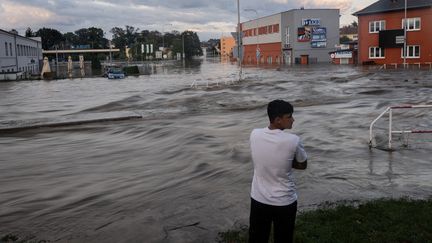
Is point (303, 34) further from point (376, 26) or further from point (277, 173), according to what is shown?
point (277, 173)

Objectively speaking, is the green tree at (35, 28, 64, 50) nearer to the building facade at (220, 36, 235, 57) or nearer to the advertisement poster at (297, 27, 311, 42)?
the building facade at (220, 36, 235, 57)

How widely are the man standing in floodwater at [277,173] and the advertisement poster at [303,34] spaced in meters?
93.4

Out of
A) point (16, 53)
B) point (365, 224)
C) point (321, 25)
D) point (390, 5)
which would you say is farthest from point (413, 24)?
point (365, 224)

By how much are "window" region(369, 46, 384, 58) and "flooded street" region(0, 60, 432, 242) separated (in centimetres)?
5029

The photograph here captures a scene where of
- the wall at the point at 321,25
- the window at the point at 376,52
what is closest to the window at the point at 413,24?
the window at the point at 376,52

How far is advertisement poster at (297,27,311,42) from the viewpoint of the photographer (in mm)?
95062

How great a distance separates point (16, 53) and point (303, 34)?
5236cm

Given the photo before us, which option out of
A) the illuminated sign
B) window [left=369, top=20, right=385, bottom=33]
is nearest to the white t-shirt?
window [left=369, top=20, right=385, bottom=33]

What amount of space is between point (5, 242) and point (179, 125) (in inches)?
499

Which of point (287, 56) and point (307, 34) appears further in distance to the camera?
point (287, 56)

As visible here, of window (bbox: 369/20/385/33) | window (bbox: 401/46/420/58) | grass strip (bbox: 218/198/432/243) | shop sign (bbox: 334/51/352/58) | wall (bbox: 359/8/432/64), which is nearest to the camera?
grass strip (bbox: 218/198/432/243)

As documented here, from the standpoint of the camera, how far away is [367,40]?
72.2m

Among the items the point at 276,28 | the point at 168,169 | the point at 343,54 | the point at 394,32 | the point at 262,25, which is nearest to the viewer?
the point at 168,169

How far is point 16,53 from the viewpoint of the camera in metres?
81.8
